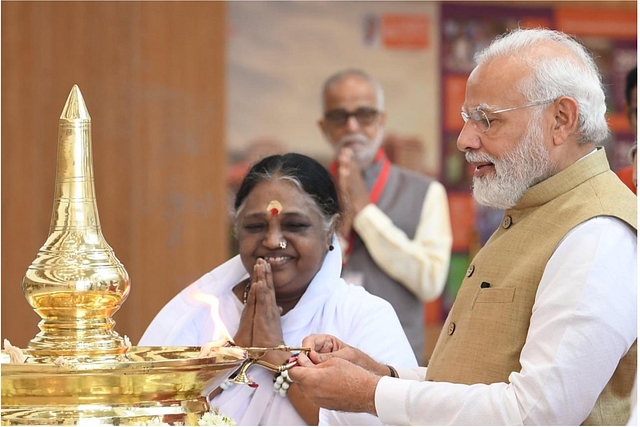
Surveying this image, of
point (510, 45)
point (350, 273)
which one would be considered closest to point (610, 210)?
point (510, 45)

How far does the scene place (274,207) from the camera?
108 inches

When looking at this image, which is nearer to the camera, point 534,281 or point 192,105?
point 534,281

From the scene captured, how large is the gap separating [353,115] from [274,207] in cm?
173

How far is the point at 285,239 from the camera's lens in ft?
8.93

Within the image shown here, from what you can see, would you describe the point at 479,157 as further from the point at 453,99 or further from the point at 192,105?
the point at 453,99

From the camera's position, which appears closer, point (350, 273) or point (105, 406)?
point (105, 406)

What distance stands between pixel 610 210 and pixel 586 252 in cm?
13

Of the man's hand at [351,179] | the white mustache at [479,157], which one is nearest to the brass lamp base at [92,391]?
Result: the white mustache at [479,157]

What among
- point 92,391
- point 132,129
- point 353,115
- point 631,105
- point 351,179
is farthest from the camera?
point 132,129

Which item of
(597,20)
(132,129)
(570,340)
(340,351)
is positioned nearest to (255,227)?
(340,351)

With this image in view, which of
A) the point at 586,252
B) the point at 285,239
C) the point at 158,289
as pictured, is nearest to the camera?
the point at 586,252

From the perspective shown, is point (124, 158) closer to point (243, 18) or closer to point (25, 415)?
point (243, 18)

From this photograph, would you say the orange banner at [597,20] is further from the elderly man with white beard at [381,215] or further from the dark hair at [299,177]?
the dark hair at [299,177]

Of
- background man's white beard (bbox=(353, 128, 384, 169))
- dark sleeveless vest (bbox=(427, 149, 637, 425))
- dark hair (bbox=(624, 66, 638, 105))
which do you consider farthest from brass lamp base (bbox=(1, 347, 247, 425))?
background man's white beard (bbox=(353, 128, 384, 169))
